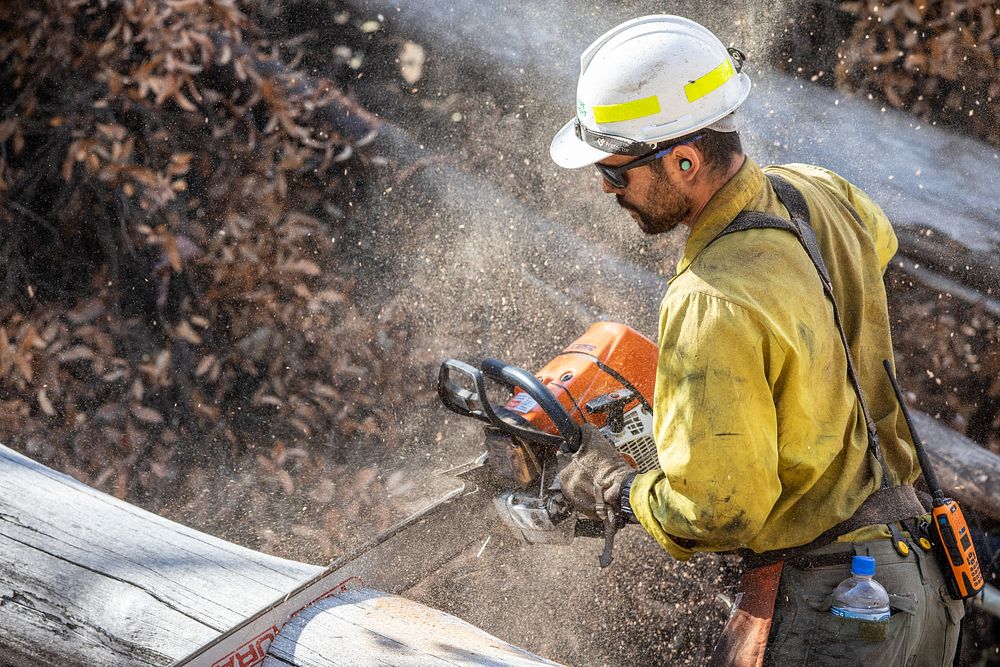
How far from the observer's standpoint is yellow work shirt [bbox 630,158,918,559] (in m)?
1.83

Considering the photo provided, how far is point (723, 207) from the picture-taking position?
2057 millimetres

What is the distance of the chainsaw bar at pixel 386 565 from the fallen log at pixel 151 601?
4cm

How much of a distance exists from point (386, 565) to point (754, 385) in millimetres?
1532

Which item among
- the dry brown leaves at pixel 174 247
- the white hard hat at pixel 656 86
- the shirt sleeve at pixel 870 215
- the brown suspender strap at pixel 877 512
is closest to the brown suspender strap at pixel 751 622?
the brown suspender strap at pixel 877 512

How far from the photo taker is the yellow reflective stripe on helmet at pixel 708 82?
2.06m

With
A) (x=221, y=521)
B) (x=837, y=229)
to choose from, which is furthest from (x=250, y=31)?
(x=837, y=229)

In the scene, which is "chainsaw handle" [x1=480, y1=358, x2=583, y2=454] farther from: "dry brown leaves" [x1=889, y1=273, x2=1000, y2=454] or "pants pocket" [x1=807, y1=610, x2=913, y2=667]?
"dry brown leaves" [x1=889, y1=273, x2=1000, y2=454]

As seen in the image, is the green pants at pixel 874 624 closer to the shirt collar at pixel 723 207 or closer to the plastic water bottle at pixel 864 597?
the plastic water bottle at pixel 864 597

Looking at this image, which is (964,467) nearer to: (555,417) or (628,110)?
(555,417)

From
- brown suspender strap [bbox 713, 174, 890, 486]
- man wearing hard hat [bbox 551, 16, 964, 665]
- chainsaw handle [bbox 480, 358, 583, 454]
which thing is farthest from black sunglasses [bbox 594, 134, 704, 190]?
chainsaw handle [bbox 480, 358, 583, 454]

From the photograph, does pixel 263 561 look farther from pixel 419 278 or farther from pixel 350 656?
pixel 419 278

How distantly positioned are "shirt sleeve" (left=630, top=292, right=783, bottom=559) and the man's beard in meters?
0.33

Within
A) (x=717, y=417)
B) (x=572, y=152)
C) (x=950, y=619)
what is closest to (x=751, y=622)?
(x=950, y=619)

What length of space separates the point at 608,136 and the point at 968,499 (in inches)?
113
